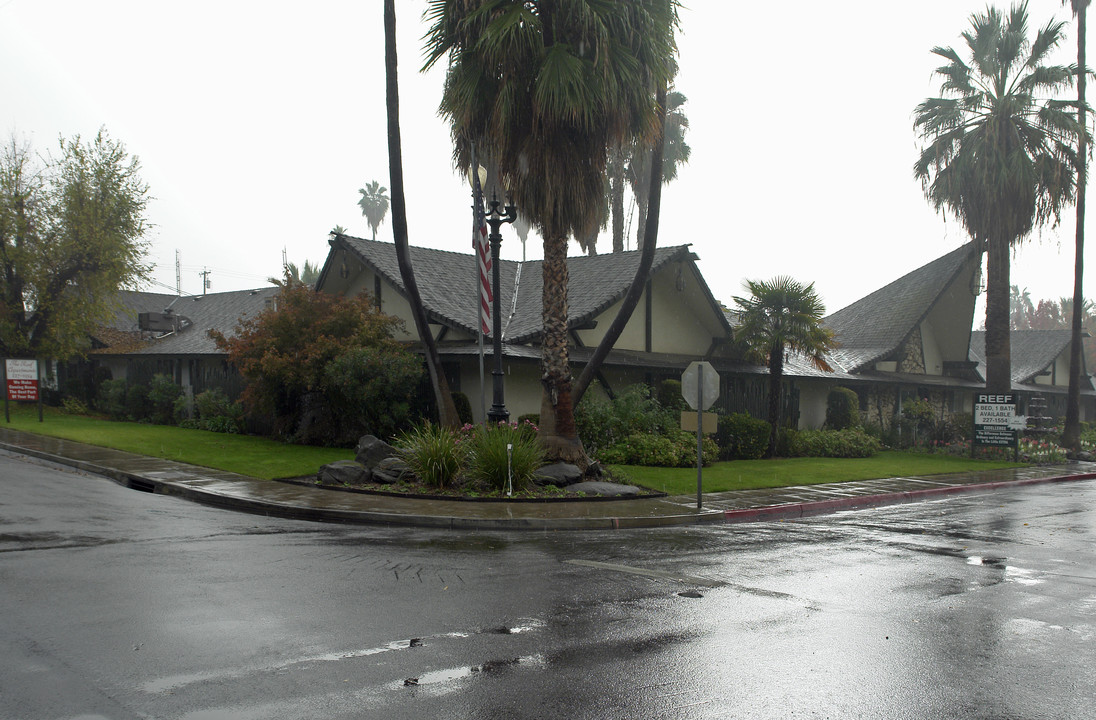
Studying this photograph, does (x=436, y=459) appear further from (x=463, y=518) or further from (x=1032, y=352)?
(x=1032, y=352)

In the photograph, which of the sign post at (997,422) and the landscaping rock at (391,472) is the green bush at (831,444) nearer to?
the sign post at (997,422)

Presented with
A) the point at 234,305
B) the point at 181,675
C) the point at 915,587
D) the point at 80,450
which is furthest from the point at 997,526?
the point at 234,305

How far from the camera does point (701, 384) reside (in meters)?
13.8

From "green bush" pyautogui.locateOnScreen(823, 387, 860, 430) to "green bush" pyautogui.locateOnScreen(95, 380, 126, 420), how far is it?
26535 mm

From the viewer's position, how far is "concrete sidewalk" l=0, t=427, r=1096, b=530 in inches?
469

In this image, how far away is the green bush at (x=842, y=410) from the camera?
1132 inches

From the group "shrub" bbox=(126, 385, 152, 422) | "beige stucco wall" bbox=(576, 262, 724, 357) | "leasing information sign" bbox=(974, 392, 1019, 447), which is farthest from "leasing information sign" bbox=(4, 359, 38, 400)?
"leasing information sign" bbox=(974, 392, 1019, 447)

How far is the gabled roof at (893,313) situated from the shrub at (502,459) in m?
19.4

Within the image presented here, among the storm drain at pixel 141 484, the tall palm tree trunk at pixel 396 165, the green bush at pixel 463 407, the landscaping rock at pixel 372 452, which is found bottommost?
the storm drain at pixel 141 484

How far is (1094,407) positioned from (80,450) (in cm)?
5167

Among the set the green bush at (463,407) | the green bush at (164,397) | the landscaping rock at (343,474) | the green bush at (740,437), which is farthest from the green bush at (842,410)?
the green bush at (164,397)

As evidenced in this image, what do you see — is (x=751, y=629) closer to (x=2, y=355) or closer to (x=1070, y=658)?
(x=1070, y=658)

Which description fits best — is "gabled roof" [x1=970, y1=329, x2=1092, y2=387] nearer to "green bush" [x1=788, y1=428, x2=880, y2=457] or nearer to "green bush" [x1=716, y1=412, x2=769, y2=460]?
"green bush" [x1=788, y1=428, x2=880, y2=457]

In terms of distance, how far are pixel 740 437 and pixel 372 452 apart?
1193 centimetres
